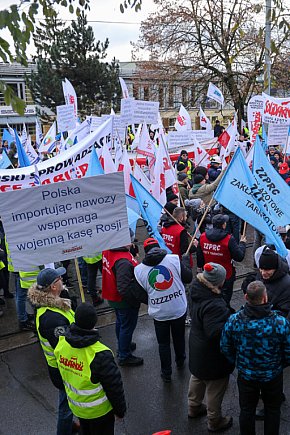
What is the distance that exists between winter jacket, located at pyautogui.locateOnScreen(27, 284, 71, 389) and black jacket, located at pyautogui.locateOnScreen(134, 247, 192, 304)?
43.0 inches

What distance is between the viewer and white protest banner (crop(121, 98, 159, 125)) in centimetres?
1095

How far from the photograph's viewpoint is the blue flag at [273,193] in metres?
5.66

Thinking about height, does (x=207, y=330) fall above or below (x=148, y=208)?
below

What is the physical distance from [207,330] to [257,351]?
0.50 m

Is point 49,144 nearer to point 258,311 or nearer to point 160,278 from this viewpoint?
point 160,278

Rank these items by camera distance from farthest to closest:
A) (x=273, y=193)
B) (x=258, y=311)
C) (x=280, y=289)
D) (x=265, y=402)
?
(x=273, y=193)
(x=280, y=289)
(x=265, y=402)
(x=258, y=311)

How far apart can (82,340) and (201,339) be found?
1.23 metres

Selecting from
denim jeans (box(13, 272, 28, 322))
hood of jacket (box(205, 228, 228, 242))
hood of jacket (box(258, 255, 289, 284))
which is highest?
hood of jacket (box(258, 255, 289, 284))

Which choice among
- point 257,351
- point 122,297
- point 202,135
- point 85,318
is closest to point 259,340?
point 257,351

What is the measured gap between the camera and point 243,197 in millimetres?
5402

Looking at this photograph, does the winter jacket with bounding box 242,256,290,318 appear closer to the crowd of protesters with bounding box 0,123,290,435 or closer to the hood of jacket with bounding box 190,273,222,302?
the crowd of protesters with bounding box 0,123,290,435

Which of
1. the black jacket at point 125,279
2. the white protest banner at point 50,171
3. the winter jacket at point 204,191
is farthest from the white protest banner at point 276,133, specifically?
the black jacket at point 125,279

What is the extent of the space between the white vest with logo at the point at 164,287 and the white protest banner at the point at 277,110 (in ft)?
22.8

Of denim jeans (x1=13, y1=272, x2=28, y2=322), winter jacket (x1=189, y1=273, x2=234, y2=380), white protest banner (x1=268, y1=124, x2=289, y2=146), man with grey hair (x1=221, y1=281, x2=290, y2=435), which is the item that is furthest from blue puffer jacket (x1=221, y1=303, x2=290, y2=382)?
white protest banner (x1=268, y1=124, x2=289, y2=146)
